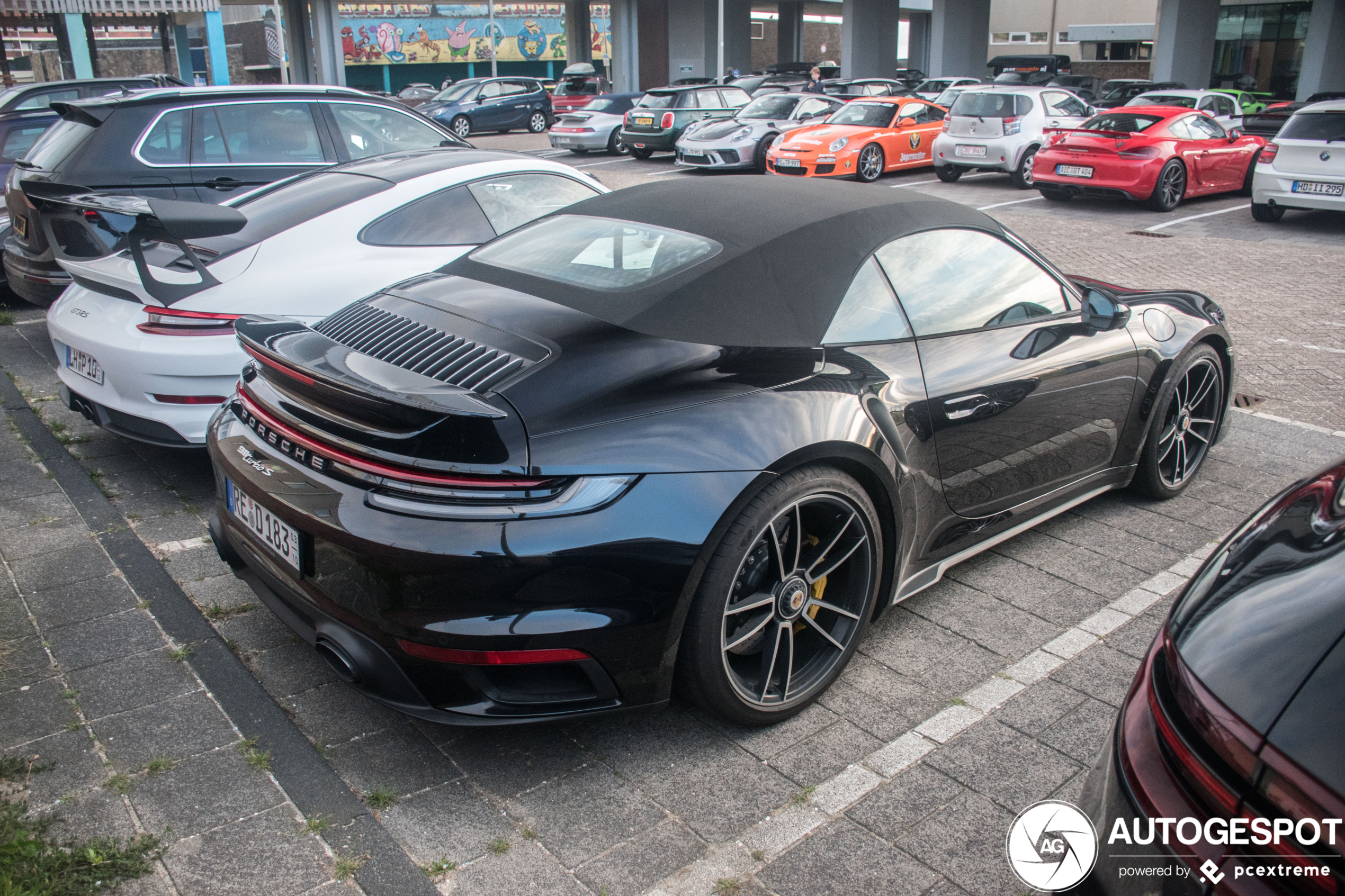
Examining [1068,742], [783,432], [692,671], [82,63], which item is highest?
[82,63]

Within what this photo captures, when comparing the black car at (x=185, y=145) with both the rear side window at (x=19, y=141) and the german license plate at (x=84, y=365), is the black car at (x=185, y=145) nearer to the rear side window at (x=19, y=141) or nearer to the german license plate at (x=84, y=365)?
the german license plate at (x=84, y=365)

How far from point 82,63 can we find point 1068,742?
998 inches

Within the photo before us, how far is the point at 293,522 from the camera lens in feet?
8.79

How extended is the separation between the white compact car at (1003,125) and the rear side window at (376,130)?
437 inches

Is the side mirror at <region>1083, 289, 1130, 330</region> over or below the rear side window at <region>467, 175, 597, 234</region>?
below

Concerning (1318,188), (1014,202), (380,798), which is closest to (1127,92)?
(1014,202)

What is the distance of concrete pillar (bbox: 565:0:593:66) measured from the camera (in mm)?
44750

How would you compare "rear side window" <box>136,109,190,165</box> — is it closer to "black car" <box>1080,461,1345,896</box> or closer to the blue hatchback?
"black car" <box>1080,461,1345,896</box>

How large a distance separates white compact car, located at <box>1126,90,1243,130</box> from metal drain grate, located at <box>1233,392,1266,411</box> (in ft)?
39.7

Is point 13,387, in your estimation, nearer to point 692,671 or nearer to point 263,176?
point 263,176

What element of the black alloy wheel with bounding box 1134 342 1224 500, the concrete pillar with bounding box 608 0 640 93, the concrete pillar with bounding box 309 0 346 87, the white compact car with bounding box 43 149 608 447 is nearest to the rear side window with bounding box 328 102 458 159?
the white compact car with bounding box 43 149 608 447

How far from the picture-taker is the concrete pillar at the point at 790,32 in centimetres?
5338

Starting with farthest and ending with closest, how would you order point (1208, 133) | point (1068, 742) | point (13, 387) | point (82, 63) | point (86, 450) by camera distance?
point (82, 63)
point (1208, 133)
point (13, 387)
point (86, 450)
point (1068, 742)

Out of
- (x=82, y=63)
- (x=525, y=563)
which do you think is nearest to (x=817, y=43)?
(x=82, y=63)
